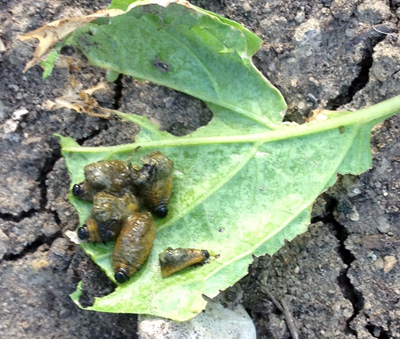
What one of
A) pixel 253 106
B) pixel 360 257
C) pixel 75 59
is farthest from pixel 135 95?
pixel 360 257

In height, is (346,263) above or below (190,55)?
below

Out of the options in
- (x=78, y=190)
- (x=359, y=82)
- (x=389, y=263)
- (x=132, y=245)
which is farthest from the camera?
(x=359, y=82)

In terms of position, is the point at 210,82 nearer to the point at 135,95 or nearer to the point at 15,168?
the point at 135,95

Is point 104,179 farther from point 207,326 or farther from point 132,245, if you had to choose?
point 207,326

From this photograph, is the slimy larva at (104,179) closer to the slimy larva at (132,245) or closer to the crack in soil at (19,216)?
the slimy larva at (132,245)

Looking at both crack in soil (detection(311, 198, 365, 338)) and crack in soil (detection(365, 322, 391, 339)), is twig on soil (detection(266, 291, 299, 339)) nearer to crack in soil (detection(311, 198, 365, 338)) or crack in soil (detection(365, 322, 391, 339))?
crack in soil (detection(311, 198, 365, 338))

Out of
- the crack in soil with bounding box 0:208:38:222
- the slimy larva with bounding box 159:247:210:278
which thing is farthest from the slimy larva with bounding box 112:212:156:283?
the crack in soil with bounding box 0:208:38:222

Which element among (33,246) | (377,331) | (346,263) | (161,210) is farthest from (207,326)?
(33,246)
